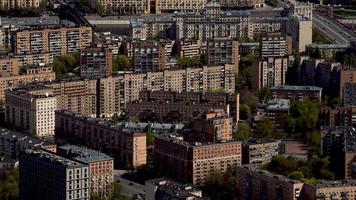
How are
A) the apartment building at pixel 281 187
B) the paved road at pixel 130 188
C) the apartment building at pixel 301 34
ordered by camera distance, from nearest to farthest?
the apartment building at pixel 281 187 → the paved road at pixel 130 188 → the apartment building at pixel 301 34

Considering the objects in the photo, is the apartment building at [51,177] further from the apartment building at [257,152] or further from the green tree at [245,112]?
the green tree at [245,112]

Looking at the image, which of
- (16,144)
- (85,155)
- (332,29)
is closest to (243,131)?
(16,144)

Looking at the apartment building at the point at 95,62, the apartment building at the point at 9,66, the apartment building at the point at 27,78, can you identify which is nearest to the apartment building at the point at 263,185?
the apartment building at the point at 27,78

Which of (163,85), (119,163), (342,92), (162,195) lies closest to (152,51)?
(163,85)

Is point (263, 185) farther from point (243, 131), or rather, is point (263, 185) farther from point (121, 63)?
point (121, 63)

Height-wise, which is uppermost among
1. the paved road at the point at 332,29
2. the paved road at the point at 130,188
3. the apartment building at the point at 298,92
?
the paved road at the point at 332,29

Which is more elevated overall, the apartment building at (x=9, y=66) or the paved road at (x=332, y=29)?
the paved road at (x=332, y=29)

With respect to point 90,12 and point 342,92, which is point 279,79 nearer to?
point 342,92
